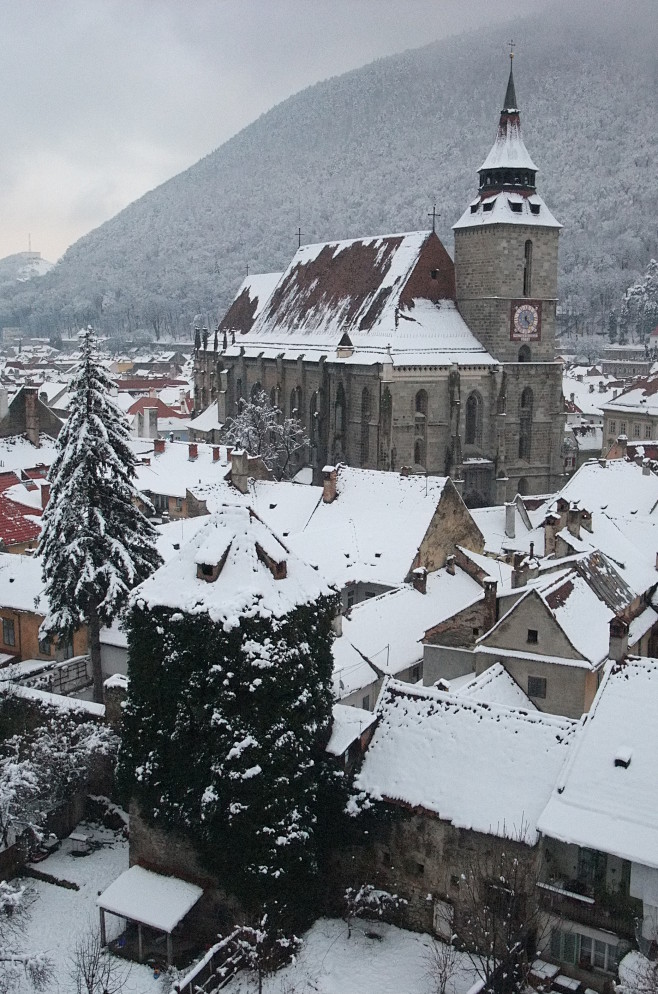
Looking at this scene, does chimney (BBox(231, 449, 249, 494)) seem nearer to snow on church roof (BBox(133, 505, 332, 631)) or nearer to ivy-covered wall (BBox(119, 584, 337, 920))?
snow on church roof (BBox(133, 505, 332, 631))

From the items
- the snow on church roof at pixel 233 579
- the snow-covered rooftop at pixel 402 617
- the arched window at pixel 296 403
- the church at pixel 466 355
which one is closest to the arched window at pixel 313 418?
the church at pixel 466 355

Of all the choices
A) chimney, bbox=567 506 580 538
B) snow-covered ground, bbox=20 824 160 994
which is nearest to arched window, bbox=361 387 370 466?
chimney, bbox=567 506 580 538

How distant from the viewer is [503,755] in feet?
78.4

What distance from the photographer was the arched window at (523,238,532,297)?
64.9 m

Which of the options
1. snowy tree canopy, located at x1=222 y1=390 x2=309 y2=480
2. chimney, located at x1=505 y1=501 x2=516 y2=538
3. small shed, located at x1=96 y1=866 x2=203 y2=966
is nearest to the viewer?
small shed, located at x1=96 y1=866 x2=203 y2=966

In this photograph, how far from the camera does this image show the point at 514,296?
213ft

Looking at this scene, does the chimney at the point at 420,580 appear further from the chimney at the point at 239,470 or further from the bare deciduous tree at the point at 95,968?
the bare deciduous tree at the point at 95,968

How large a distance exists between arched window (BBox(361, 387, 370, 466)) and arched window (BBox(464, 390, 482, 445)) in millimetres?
6123

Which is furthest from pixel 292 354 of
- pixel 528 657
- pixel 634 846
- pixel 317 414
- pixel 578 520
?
pixel 634 846

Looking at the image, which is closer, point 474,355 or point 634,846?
point 634,846

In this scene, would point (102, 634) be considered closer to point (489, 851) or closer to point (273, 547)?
point (273, 547)

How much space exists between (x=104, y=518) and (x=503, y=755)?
50.3ft

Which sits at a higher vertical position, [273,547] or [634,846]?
[273,547]

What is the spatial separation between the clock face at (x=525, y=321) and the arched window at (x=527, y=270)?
2.36 feet
